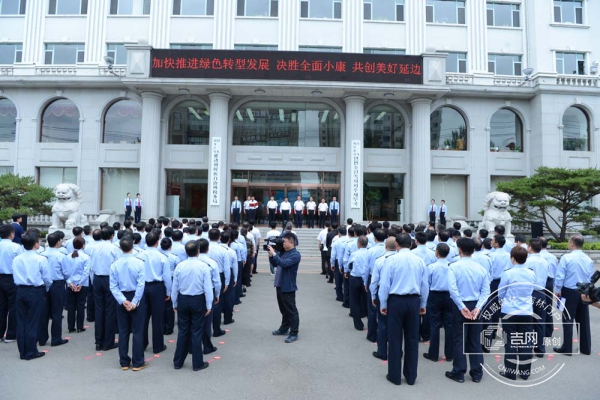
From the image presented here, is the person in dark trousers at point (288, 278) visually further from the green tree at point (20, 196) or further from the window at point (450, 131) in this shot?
the window at point (450, 131)

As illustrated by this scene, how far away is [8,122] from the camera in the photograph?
20.4m

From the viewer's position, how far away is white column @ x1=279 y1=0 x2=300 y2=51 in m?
21.0

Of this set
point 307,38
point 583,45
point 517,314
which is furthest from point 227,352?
point 583,45

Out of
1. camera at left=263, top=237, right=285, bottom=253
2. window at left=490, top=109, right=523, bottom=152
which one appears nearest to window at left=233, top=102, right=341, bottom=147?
window at left=490, top=109, right=523, bottom=152

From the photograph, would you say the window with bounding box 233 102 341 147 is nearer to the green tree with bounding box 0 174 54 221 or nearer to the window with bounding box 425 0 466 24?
the window with bounding box 425 0 466 24

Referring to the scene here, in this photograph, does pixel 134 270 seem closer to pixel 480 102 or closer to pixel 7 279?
pixel 7 279

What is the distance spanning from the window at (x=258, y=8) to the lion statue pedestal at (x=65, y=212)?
13.5m

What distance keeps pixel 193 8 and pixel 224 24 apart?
2.15 metres

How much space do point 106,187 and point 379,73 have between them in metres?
15.7

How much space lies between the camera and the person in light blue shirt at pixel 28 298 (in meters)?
5.21

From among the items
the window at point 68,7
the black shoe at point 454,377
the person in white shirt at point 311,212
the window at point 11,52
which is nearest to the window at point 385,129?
the person in white shirt at point 311,212

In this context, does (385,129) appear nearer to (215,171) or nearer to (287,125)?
(287,125)

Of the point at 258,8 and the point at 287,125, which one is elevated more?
the point at 258,8

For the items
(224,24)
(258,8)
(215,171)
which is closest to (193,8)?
(224,24)
